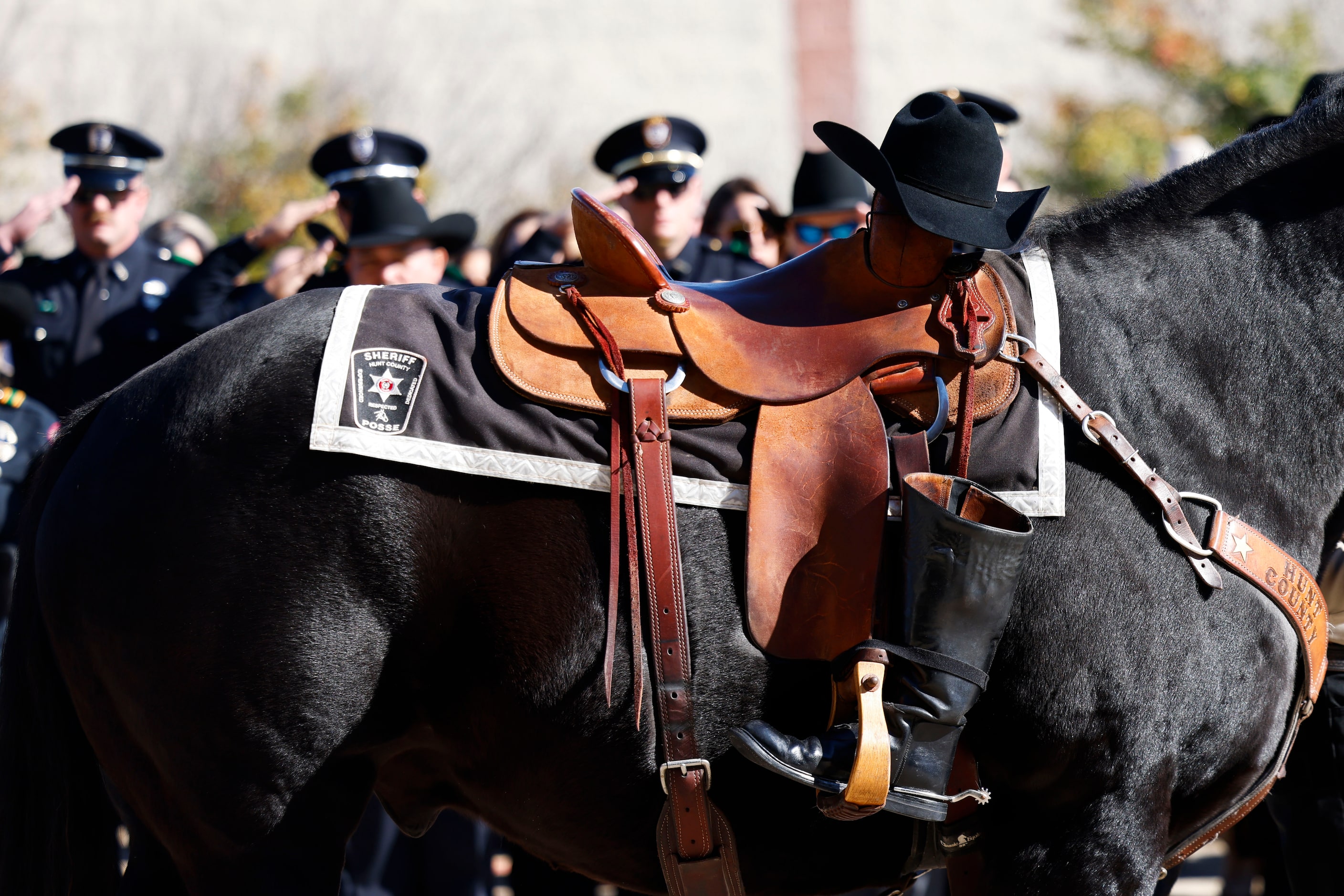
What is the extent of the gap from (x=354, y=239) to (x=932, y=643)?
130 inches

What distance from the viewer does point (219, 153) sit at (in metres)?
13.0

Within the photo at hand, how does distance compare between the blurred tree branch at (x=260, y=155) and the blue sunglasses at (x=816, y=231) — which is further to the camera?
the blurred tree branch at (x=260, y=155)

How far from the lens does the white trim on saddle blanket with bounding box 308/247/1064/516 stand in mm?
2400

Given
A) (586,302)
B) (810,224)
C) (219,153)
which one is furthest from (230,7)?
(586,302)

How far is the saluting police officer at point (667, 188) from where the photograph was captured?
580cm

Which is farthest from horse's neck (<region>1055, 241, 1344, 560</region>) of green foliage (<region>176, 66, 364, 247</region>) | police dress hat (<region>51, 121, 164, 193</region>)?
green foliage (<region>176, 66, 364, 247</region>)

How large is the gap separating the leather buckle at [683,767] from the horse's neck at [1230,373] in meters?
1.04

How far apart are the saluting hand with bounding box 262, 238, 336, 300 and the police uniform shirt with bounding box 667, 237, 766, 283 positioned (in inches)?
58.0

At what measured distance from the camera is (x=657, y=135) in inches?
231

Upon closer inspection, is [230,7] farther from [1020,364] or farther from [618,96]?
[1020,364]

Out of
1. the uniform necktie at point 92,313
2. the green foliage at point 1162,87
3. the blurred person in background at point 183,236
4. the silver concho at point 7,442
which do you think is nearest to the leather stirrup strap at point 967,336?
the silver concho at point 7,442

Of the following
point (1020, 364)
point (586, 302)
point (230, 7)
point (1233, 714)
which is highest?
point (230, 7)

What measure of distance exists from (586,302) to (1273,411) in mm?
1406

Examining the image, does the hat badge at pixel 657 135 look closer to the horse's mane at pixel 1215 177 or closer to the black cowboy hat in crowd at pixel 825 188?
the black cowboy hat in crowd at pixel 825 188
